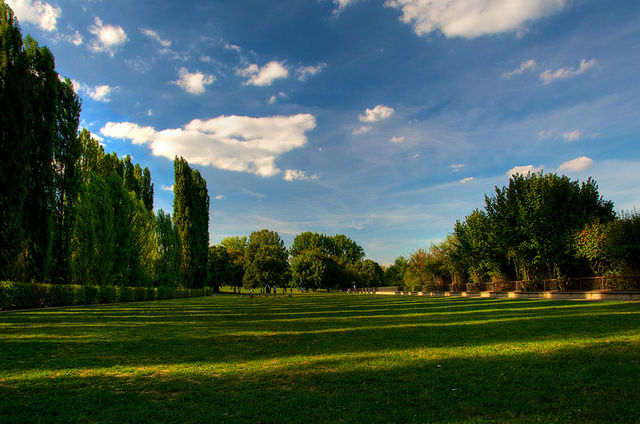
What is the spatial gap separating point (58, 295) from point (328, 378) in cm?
1938

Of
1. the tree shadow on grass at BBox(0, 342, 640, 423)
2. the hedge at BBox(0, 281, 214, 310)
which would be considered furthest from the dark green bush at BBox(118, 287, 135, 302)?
the tree shadow on grass at BBox(0, 342, 640, 423)

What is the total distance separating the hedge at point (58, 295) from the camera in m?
15.1

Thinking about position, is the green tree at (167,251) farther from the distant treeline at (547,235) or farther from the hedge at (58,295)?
the distant treeline at (547,235)

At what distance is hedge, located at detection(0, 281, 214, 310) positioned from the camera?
15.1m

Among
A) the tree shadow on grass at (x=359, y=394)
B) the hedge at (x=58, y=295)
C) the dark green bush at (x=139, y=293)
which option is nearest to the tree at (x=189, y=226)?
the dark green bush at (x=139, y=293)

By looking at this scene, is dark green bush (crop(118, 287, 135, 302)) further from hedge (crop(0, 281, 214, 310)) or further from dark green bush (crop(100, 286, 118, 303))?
dark green bush (crop(100, 286, 118, 303))

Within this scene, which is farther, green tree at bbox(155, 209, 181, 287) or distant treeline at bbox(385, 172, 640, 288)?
green tree at bbox(155, 209, 181, 287)

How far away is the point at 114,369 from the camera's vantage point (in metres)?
5.32

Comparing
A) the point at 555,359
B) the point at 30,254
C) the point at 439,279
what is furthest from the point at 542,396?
the point at 439,279

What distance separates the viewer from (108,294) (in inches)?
897

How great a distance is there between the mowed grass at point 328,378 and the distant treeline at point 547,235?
801 inches

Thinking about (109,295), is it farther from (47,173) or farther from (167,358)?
(167,358)

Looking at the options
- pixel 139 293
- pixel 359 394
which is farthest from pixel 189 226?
pixel 359 394

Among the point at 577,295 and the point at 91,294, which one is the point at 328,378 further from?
the point at 577,295
